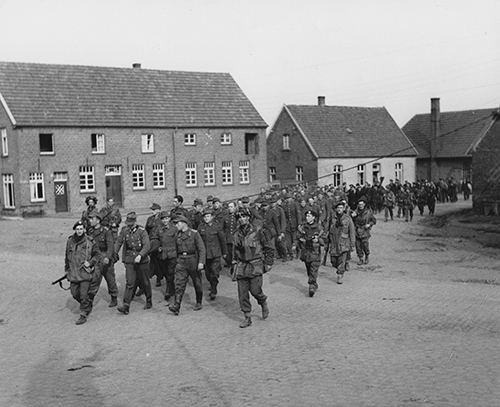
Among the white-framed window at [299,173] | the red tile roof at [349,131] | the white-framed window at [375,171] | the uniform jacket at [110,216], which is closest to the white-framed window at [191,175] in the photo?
the white-framed window at [299,173]

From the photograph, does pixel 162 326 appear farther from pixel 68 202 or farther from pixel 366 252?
pixel 68 202

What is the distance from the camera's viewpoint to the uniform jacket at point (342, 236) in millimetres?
14938

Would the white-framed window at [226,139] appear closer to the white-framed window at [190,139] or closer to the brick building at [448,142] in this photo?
the white-framed window at [190,139]

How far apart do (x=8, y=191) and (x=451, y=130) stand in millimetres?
35208

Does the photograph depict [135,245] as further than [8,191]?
No

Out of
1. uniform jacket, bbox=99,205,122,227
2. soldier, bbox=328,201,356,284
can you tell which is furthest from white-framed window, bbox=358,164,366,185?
soldier, bbox=328,201,356,284

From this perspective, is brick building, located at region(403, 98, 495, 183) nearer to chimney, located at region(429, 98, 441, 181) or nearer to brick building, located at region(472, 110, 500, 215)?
chimney, located at region(429, 98, 441, 181)

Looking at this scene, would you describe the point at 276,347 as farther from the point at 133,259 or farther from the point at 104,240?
the point at 104,240

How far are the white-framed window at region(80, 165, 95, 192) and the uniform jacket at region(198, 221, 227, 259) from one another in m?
25.0

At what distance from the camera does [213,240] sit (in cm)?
1390

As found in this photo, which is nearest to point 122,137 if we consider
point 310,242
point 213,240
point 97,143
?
point 97,143

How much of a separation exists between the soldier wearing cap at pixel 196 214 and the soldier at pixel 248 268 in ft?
12.2

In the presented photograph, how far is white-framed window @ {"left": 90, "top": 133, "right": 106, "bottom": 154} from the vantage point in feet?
126

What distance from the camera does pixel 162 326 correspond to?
11.4 metres
